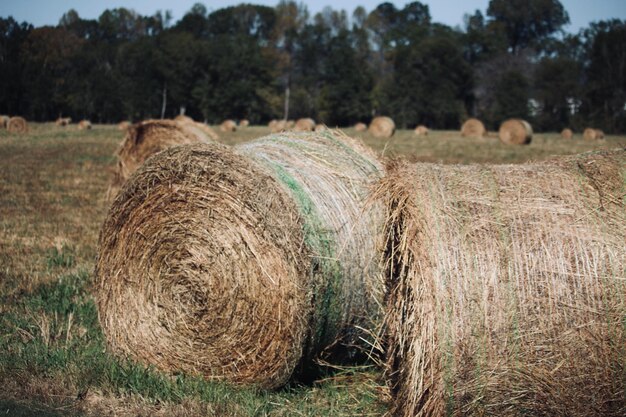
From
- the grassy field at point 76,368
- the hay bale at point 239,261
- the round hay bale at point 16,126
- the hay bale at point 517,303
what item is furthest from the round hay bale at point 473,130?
the hay bale at point 517,303

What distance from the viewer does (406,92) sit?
70.8 m

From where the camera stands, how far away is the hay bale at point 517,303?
3840 millimetres

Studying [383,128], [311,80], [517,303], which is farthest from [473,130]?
[311,80]

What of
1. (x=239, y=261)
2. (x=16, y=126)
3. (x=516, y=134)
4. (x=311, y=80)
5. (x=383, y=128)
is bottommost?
(x=239, y=261)

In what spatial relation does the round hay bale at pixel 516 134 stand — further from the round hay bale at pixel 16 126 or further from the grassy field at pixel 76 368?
the grassy field at pixel 76 368

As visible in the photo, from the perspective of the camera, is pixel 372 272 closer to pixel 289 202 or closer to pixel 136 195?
pixel 289 202

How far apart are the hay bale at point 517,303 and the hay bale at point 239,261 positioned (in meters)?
0.91

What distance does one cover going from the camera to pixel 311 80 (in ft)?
279

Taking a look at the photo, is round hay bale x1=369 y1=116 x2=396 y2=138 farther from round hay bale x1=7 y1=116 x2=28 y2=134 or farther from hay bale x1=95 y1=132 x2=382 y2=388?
hay bale x1=95 y1=132 x2=382 y2=388

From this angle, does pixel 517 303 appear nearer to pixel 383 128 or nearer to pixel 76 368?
pixel 76 368

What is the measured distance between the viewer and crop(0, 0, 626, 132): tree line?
6228 cm

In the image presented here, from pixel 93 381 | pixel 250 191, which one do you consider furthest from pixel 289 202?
pixel 93 381

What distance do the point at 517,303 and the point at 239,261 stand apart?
2068mm

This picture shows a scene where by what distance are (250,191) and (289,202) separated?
31 centimetres
